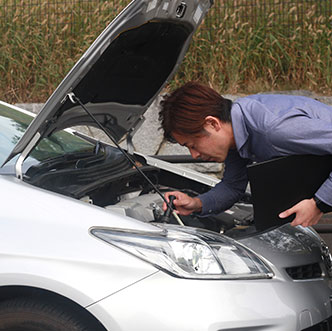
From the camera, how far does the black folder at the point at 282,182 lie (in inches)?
123

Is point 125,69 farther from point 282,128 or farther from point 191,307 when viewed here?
point 191,307

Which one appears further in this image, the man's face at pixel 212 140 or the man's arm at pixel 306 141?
the man's face at pixel 212 140

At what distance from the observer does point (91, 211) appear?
8.73 feet

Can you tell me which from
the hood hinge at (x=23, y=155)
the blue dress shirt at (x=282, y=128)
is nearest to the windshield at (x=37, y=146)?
the hood hinge at (x=23, y=155)

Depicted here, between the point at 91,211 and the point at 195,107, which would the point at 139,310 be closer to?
the point at 91,211

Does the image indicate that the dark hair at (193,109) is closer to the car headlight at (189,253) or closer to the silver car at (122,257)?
the silver car at (122,257)

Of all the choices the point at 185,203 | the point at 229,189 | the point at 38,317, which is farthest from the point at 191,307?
the point at 229,189

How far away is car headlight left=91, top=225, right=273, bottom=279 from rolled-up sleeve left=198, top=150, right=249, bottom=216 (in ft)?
3.00

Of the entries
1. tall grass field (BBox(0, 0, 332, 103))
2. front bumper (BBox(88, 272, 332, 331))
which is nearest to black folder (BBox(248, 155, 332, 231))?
front bumper (BBox(88, 272, 332, 331))

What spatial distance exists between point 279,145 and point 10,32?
687 centimetres

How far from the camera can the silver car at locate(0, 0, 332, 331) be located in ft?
8.19

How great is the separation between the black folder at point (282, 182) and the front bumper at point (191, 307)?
24.8 inches

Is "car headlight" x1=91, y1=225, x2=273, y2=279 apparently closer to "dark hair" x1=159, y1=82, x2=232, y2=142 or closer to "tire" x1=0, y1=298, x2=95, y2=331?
"tire" x1=0, y1=298, x2=95, y2=331

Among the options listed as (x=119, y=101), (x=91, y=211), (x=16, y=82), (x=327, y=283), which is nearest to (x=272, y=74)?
(x=16, y=82)
